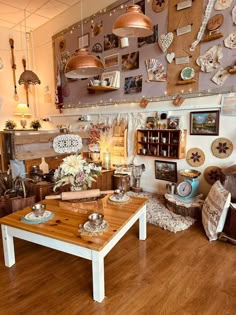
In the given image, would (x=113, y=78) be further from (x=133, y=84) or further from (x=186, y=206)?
(x=186, y=206)

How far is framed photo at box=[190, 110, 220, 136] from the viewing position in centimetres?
270

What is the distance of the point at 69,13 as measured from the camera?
4242mm

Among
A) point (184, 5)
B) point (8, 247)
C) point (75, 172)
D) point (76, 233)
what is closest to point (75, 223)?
point (76, 233)

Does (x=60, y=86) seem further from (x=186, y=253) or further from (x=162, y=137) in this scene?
(x=186, y=253)

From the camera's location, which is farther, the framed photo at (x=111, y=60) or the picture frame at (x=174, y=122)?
the framed photo at (x=111, y=60)

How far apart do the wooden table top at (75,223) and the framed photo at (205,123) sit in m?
1.41

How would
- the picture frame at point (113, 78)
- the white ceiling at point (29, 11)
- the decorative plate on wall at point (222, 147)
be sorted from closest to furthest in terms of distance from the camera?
the decorative plate on wall at point (222, 147)
the picture frame at point (113, 78)
the white ceiling at point (29, 11)

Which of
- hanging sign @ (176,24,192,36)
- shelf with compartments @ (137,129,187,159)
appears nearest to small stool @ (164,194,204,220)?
shelf with compartments @ (137,129,187,159)

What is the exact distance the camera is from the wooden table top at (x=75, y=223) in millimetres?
1397

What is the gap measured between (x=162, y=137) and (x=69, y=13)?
3.23m

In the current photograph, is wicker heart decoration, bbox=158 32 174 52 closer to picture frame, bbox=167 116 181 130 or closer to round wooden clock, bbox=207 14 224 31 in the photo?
round wooden clock, bbox=207 14 224 31

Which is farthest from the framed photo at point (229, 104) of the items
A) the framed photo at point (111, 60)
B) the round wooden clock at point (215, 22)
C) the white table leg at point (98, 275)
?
the white table leg at point (98, 275)

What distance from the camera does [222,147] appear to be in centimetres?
270

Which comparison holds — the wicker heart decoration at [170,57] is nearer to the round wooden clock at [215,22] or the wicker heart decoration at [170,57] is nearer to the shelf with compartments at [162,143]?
the round wooden clock at [215,22]
